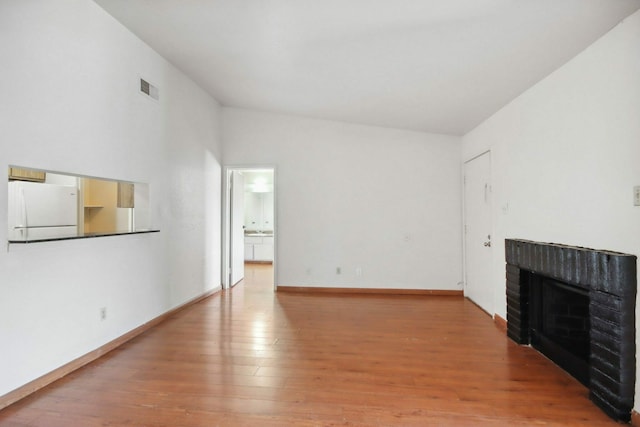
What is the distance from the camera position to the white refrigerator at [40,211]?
9.01 feet

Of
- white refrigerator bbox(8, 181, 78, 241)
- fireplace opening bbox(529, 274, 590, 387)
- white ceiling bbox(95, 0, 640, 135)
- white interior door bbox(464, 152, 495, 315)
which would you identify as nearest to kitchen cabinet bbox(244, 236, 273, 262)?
white ceiling bbox(95, 0, 640, 135)

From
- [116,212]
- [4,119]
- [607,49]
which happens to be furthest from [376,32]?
[116,212]

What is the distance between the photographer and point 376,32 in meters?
2.62

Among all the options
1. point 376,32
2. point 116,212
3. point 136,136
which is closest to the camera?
point 376,32

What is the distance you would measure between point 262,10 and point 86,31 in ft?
5.03

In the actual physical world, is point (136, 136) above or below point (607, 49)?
below

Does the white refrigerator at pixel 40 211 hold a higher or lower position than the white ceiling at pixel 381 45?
lower

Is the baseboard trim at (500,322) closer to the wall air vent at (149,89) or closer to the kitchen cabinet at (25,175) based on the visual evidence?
the wall air vent at (149,89)

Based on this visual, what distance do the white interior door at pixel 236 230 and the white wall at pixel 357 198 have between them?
18.1 inches

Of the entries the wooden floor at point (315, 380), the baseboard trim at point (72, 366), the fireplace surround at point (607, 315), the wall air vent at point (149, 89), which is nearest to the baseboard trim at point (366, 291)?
the wooden floor at point (315, 380)

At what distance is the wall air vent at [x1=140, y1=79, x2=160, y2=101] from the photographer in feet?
11.9

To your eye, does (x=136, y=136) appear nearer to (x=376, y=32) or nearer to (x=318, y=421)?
(x=376, y=32)

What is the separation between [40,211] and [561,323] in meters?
4.52

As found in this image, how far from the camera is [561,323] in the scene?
2816mm
